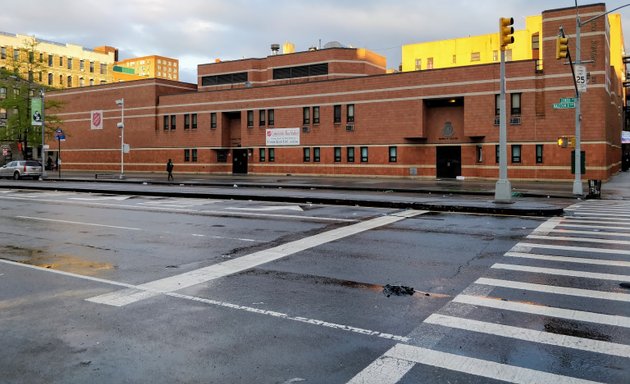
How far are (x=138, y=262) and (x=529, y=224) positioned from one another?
10853 millimetres

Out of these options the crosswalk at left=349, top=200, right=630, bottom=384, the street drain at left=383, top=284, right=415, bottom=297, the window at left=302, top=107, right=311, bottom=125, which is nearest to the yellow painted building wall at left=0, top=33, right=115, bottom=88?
the window at left=302, top=107, right=311, bottom=125

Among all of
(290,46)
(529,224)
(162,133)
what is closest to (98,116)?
(162,133)

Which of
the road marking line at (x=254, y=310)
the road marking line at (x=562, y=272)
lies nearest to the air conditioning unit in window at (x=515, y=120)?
the road marking line at (x=562, y=272)

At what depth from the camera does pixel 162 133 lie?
6375cm

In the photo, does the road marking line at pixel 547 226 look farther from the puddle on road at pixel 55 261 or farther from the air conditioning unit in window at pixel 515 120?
the air conditioning unit in window at pixel 515 120

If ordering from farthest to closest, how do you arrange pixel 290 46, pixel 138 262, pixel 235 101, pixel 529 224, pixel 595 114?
pixel 290 46, pixel 235 101, pixel 595 114, pixel 529 224, pixel 138 262

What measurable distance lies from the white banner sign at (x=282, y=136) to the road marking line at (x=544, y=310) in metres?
47.1

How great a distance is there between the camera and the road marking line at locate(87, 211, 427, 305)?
7.52 metres

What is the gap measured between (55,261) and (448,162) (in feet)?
131

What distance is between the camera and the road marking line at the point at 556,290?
282 inches

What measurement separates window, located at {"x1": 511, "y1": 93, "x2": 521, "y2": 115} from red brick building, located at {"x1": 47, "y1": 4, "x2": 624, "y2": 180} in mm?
80

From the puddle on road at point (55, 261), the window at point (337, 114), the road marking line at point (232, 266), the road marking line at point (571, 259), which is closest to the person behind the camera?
the road marking line at point (232, 266)

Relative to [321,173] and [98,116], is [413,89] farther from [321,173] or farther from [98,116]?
[98,116]

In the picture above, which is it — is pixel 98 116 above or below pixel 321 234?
above
